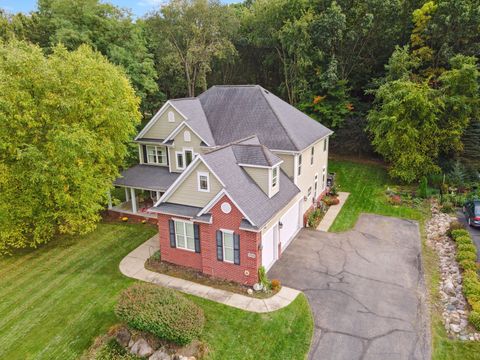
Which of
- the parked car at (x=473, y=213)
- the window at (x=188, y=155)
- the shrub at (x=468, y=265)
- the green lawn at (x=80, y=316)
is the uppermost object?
the window at (x=188, y=155)

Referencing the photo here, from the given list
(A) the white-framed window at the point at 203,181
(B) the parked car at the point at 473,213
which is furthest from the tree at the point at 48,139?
(B) the parked car at the point at 473,213

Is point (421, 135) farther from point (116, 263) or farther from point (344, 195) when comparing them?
point (116, 263)

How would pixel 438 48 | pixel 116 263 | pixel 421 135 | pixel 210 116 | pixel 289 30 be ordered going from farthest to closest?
1. pixel 289 30
2. pixel 438 48
3. pixel 421 135
4. pixel 210 116
5. pixel 116 263

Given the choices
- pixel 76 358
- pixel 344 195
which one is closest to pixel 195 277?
pixel 76 358

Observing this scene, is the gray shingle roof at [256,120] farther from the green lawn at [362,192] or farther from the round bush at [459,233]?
the round bush at [459,233]

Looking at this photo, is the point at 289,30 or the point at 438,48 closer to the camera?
the point at 438,48

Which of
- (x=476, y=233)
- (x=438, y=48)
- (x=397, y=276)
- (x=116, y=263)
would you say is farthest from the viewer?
(x=438, y=48)

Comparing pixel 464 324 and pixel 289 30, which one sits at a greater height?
pixel 289 30
